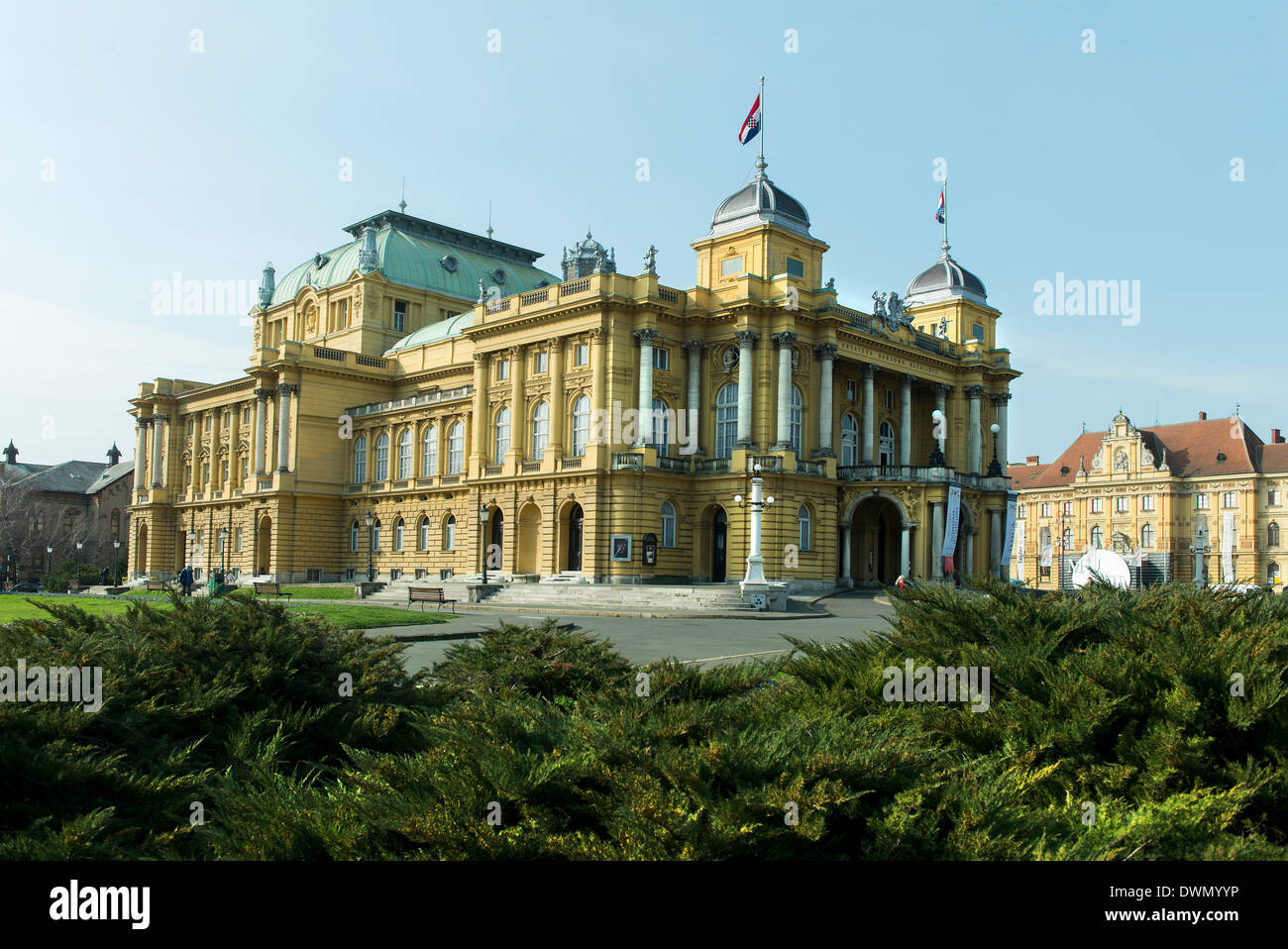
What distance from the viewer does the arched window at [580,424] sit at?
2020 inches

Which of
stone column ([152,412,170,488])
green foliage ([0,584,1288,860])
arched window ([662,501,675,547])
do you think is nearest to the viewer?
green foliage ([0,584,1288,860])

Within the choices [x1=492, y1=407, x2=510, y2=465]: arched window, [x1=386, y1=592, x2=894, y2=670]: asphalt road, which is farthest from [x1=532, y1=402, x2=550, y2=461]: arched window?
[x1=386, y1=592, x2=894, y2=670]: asphalt road

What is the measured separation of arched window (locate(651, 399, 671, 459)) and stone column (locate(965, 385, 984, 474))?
67.6ft

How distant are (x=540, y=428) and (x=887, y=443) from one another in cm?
2005

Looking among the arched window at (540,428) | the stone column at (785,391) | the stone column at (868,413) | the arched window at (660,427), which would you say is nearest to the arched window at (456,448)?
the arched window at (540,428)

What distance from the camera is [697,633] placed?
2816 cm

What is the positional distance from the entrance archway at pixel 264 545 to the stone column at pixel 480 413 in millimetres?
19883

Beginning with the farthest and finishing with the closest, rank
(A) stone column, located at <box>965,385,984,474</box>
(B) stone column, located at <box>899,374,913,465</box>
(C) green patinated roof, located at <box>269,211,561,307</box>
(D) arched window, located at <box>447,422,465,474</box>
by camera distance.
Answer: (C) green patinated roof, located at <box>269,211,561,307</box> → (A) stone column, located at <box>965,385,984,474</box> → (D) arched window, located at <box>447,422,465,474</box> → (B) stone column, located at <box>899,374,913,465</box>

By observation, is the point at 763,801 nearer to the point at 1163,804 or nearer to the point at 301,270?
the point at 1163,804

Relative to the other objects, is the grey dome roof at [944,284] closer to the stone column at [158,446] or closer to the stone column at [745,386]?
the stone column at [745,386]

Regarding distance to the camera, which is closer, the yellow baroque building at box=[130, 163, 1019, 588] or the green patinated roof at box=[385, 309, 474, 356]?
the yellow baroque building at box=[130, 163, 1019, 588]

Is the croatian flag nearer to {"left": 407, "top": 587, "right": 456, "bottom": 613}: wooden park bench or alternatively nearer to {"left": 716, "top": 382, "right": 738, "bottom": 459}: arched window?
{"left": 716, "top": 382, "right": 738, "bottom": 459}: arched window

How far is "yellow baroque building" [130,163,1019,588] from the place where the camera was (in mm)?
49812
